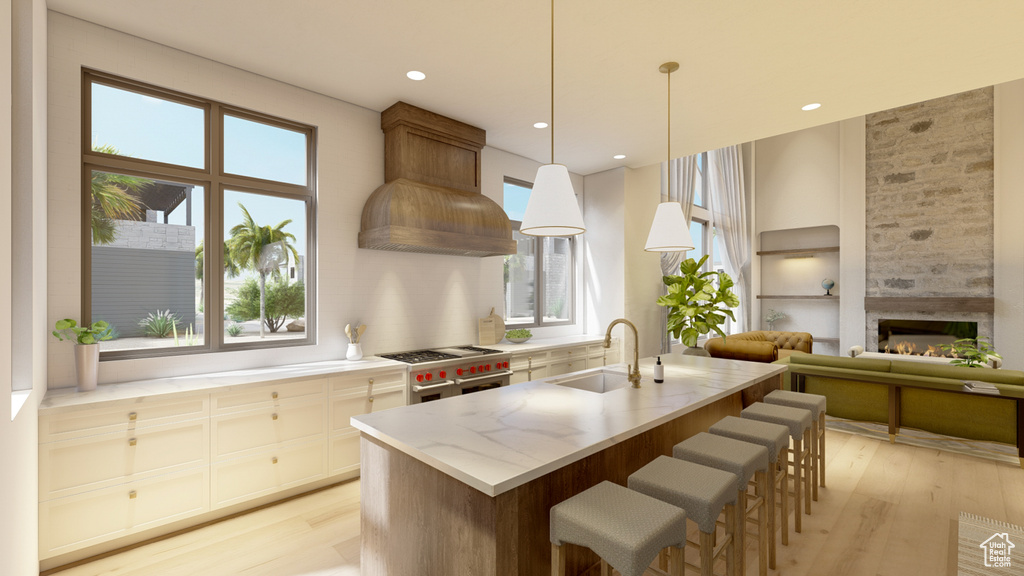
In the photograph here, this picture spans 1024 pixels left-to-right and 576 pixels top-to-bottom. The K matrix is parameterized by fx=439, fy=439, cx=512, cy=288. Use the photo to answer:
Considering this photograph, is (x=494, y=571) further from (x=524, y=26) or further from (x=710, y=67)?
(x=710, y=67)

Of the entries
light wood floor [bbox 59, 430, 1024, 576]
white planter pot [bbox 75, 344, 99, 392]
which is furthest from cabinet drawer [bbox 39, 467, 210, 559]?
white planter pot [bbox 75, 344, 99, 392]

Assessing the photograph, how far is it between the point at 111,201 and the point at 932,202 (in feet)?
34.7

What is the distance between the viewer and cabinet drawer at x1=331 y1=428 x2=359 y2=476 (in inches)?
129

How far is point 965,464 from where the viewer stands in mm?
3689

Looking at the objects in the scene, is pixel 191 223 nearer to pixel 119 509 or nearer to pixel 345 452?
pixel 119 509

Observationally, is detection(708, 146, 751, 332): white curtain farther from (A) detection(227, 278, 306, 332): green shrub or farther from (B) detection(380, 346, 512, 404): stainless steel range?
(A) detection(227, 278, 306, 332): green shrub

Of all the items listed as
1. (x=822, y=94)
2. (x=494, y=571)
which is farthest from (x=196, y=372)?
(x=822, y=94)

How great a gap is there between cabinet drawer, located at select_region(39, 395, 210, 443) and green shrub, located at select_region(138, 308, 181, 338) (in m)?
0.72

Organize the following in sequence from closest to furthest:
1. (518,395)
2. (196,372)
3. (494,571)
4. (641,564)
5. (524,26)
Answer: (641,564) < (494,571) < (518,395) < (524,26) < (196,372)

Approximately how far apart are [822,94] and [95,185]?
5436 millimetres

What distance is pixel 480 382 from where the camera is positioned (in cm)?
398

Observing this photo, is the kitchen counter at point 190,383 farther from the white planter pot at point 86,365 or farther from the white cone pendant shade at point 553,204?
the white cone pendant shade at point 553,204

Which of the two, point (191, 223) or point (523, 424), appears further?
point (191, 223)

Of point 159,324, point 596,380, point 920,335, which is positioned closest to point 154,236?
point 159,324
